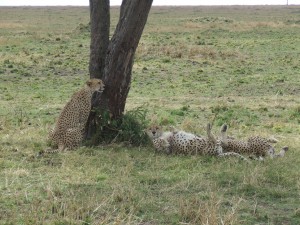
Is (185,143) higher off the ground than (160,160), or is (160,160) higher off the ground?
(185,143)

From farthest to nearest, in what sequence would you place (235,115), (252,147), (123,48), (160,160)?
(235,115) → (123,48) → (252,147) → (160,160)

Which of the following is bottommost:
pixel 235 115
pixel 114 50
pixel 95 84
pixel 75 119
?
pixel 235 115

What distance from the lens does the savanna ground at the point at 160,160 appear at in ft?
15.7

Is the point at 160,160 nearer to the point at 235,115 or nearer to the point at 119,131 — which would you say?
the point at 119,131

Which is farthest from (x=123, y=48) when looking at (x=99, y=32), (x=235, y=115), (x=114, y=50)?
(x=235, y=115)

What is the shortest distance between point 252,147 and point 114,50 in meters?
2.19

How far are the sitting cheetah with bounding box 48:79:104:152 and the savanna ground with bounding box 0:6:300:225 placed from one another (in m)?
0.23

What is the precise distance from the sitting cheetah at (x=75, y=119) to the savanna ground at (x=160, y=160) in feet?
0.74

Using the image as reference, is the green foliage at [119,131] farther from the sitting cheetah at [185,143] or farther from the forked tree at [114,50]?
the sitting cheetah at [185,143]

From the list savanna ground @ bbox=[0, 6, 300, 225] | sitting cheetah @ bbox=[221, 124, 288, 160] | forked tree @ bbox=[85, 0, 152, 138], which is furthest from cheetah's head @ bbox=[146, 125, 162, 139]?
sitting cheetah @ bbox=[221, 124, 288, 160]

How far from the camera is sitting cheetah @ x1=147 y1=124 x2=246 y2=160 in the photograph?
7.00 meters

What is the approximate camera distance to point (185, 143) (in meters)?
7.12

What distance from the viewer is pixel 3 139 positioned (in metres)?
7.77

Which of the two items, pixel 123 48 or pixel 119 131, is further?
pixel 119 131
